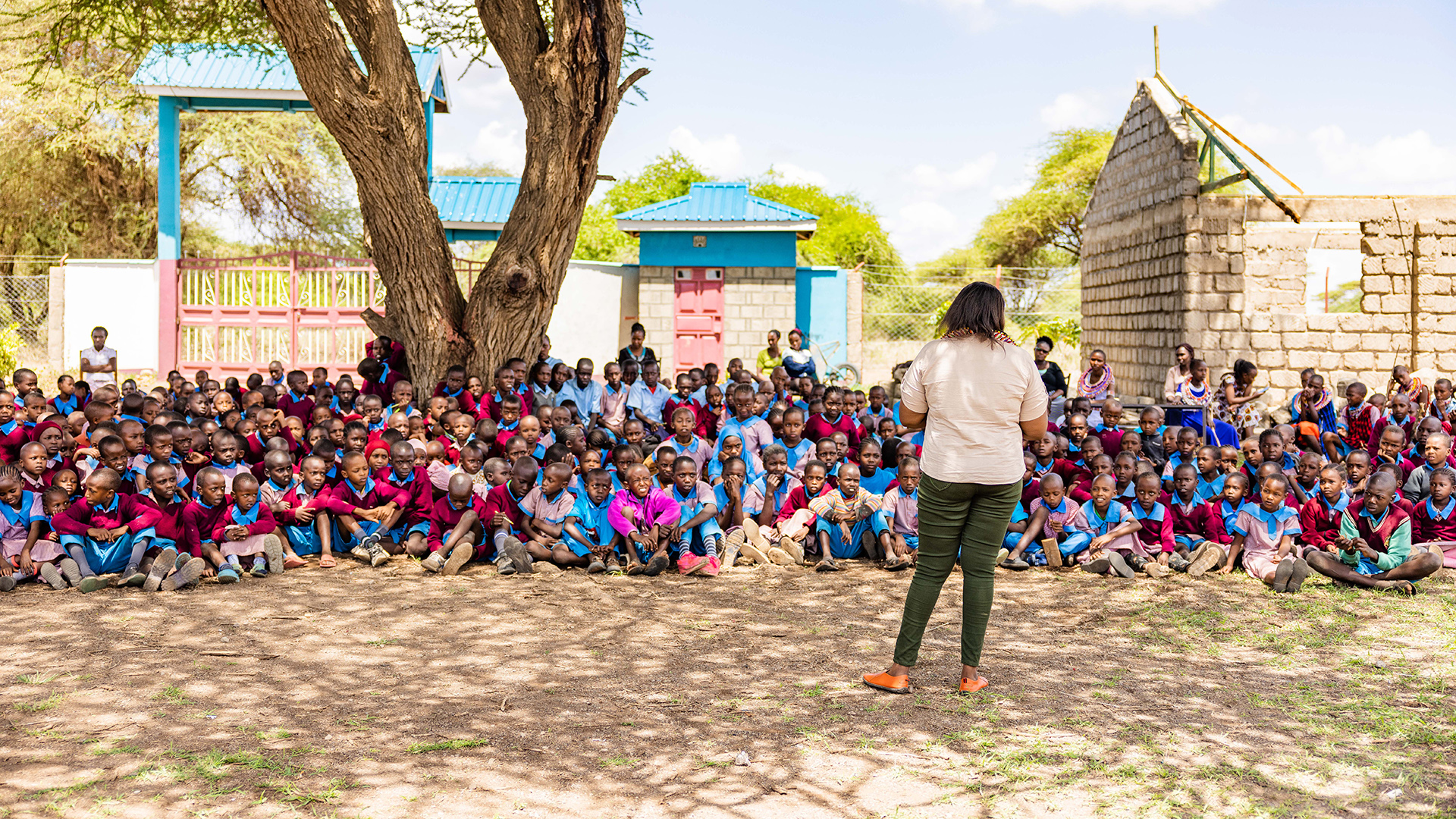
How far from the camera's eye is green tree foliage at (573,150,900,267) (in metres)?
32.3

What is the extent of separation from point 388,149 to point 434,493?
8.75ft

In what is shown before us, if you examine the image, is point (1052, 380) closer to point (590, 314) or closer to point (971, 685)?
point (971, 685)

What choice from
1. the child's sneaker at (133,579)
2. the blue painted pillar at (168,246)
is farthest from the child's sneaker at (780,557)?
the blue painted pillar at (168,246)

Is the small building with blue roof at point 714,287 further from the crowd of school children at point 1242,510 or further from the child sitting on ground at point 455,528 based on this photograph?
the child sitting on ground at point 455,528

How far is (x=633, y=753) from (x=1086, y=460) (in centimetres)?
417

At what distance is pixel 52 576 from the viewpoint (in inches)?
228

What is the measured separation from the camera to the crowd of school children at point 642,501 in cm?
602

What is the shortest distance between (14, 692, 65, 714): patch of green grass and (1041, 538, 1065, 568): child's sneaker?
4.87 meters

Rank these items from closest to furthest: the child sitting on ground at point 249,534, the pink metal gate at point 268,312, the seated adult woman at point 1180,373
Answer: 1. the child sitting on ground at point 249,534
2. the seated adult woman at point 1180,373
3. the pink metal gate at point 268,312

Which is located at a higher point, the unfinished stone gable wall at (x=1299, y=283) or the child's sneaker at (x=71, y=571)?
the unfinished stone gable wall at (x=1299, y=283)

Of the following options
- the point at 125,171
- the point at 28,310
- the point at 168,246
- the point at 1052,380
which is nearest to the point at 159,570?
the point at 1052,380

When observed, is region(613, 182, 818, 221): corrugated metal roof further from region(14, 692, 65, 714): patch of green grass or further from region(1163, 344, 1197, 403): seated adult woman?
region(14, 692, 65, 714): patch of green grass

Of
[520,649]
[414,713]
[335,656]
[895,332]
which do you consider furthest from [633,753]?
[895,332]

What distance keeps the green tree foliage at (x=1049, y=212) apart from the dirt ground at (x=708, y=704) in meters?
27.1
